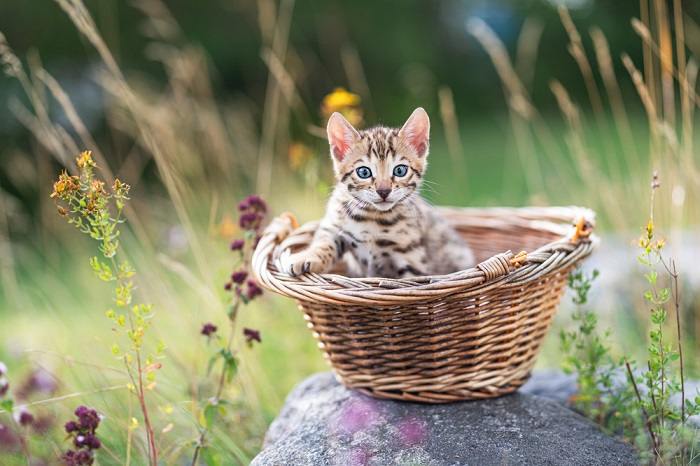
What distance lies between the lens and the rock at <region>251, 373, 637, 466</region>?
6.27 ft

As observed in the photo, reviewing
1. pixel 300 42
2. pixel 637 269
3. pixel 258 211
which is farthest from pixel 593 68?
pixel 258 211

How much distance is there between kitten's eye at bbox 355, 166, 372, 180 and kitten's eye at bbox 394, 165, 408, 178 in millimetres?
80

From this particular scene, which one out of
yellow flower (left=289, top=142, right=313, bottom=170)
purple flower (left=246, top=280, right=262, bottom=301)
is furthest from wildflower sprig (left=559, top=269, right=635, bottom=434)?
yellow flower (left=289, top=142, right=313, bottom=170)

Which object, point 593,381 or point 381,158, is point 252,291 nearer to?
point 381,158

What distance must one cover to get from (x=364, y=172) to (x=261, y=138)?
4830 millimetres

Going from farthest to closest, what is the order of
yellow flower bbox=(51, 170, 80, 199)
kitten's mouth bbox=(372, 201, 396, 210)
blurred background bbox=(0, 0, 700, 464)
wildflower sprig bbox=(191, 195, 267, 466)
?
1. blurred background bbox=(0, 0, 700, 464)
2. kitten's mouth bbox=(372, 201, 396, 210)
3. wildflower sprig bbox=(191, 195, 267, 466)
4. yellow flower bbox=(51, 170, 80, 199)

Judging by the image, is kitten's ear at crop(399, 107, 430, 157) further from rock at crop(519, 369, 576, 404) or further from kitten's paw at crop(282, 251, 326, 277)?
rock at crop(519, 369, 576, 404)

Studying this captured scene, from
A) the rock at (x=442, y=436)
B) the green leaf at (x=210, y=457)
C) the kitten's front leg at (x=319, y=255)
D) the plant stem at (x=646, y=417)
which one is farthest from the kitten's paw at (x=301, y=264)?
the plant stem at (x=646, y=417)

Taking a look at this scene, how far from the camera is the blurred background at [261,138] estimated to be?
8.91 ft

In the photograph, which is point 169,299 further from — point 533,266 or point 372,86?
point 372,86

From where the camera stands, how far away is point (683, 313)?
11.5 ft

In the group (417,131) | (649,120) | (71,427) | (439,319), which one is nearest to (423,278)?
(439,319)

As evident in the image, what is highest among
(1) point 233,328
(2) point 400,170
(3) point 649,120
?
(3) point 649,120

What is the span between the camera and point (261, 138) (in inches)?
273
